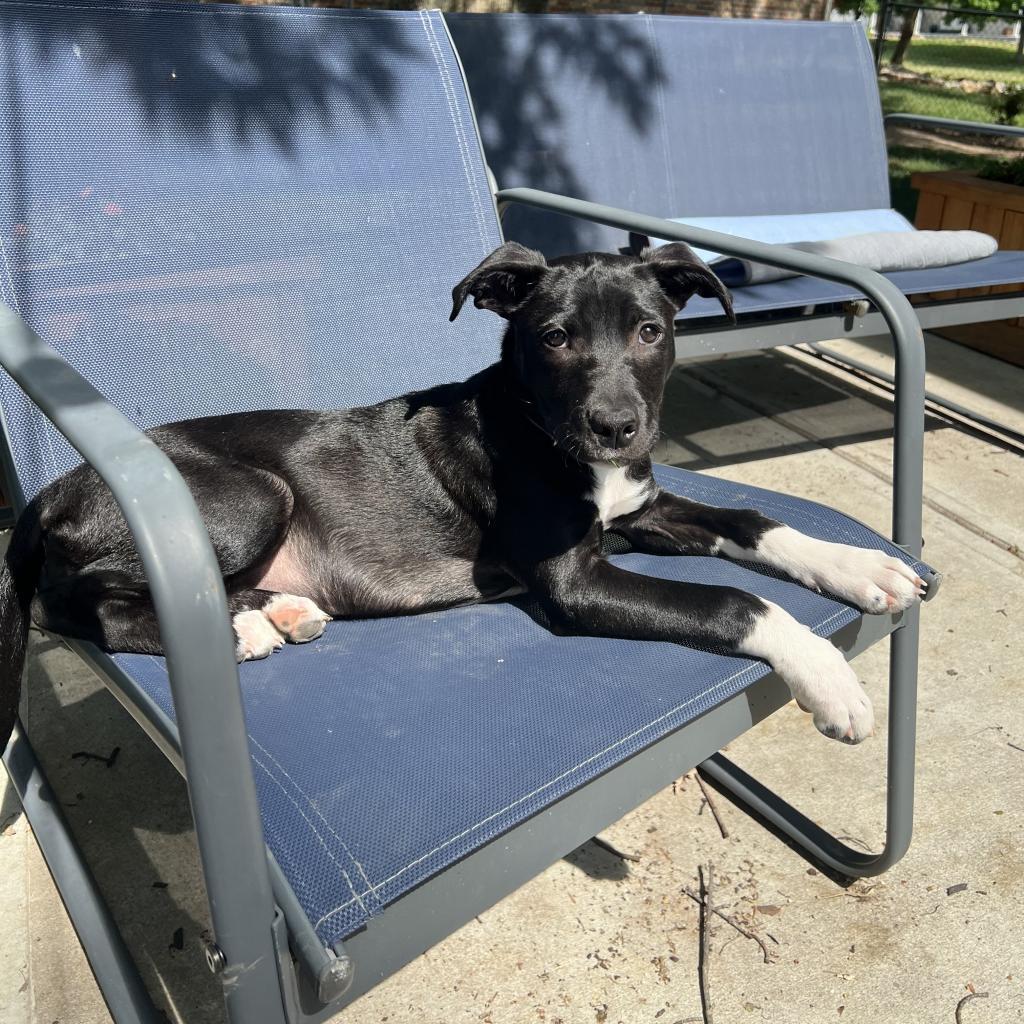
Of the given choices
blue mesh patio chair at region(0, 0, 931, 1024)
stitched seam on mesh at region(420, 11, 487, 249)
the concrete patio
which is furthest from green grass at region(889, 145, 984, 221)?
blue mesh patio chair at region(0, 0, 931, 1024)

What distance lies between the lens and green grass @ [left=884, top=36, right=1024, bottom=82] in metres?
21.4

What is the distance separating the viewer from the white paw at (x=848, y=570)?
79.4 inches

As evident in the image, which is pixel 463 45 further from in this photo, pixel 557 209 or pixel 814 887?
pixel 814 887

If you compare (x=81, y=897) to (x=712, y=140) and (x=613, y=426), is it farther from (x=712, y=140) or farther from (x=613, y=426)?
(x=712, y=140)

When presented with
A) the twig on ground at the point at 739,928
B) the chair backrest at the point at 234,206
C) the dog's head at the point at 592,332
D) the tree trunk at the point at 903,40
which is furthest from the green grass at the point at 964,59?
the twig on ground at the point at 739,928

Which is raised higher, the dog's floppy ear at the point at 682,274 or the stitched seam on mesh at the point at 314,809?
the dog's floppy ear at the point at 682,274

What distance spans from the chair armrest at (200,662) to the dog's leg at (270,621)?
724 millimetres

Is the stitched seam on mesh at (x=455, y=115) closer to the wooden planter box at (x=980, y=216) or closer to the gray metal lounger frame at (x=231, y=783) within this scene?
the gray metal lounger frame at (x=231, y=783)

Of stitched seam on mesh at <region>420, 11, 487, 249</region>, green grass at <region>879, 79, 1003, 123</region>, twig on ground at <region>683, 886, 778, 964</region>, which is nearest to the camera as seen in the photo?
twig on ground at <region>683, 886, 778, 964</region>

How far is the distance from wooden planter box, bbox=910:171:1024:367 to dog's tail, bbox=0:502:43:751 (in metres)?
4.90

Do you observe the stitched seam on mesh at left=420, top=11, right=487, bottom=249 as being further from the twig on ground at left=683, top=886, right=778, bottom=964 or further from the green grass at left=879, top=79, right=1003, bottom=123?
the green grass at left=879, top=79, right=1003, bottom=123

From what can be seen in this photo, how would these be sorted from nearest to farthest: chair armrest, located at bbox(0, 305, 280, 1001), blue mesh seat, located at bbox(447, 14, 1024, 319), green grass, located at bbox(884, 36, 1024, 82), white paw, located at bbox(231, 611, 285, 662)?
chair armrest, located at bbox(0, 305, 280, 1001)
white paw, located at bbox(231, 611, 285, 662)
blue mesh seat, located at bbox(447, 14, 1024, 319)
green grass, located at bbox(884, 36, 1024, 82)

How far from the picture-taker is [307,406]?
8.63 ft

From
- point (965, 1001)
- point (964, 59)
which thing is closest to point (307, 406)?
point (965, 1001)
